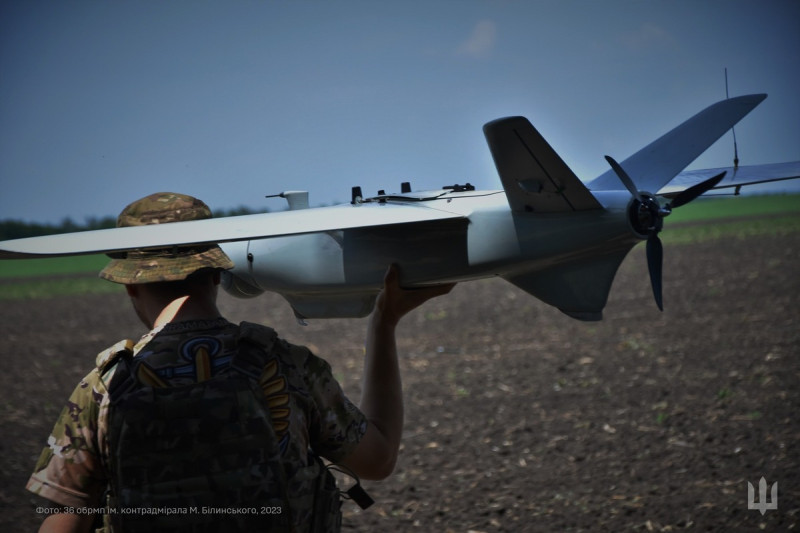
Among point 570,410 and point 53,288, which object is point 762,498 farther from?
point 53,288

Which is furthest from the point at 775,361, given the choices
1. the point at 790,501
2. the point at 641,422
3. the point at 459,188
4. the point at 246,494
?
the point at 246,494

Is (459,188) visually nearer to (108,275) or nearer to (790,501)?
(108,275)

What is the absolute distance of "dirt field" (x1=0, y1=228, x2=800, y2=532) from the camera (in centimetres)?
671

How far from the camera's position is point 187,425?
2473 millimetres

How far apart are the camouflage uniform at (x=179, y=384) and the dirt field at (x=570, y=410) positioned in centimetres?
425

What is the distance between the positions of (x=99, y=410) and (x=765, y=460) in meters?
7.00

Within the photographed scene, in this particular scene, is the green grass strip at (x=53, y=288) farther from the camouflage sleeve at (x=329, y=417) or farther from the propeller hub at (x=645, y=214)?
the propeller hub at (x=645, y=214)

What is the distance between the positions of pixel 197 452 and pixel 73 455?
0.43m

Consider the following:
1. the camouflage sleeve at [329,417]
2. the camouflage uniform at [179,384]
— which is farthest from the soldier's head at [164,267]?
the camouflage sleeve at [329,417]

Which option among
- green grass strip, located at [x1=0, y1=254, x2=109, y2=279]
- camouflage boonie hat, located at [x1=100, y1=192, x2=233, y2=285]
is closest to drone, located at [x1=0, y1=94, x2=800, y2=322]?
camouflage boonie hat, located at [x1=100, y1=192, x2=233, y2=285]

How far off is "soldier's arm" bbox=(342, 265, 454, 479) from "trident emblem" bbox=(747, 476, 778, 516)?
15.8 ft

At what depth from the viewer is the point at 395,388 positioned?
3.04 metres

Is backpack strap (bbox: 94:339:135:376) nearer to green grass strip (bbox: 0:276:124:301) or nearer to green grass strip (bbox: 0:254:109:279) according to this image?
green grass strip (bbox: 0:276:124:301)

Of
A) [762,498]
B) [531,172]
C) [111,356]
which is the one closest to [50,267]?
[762,498]
